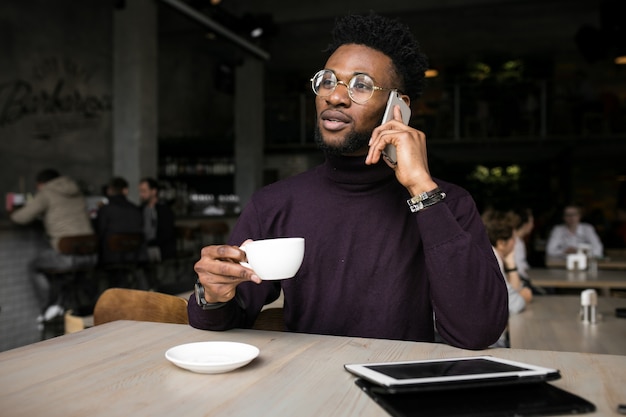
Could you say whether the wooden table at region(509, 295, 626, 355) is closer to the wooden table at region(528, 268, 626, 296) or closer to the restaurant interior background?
the wooden table at region(528, 268, 626, 296)

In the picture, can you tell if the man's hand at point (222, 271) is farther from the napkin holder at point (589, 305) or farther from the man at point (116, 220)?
the man at point (116, 220)

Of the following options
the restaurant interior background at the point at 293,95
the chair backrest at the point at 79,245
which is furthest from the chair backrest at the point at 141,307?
the restaurant interior background at the point at 293,95

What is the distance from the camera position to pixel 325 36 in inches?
469

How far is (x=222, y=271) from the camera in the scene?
3.94 feet

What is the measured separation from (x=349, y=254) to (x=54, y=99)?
7.97 meters

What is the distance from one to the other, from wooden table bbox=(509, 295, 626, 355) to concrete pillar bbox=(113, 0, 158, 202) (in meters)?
6.21

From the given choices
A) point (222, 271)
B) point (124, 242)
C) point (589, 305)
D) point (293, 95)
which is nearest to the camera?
point (222, 271)

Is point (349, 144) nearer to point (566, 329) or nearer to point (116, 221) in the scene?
point (566, 329)

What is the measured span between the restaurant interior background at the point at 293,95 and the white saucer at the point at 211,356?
259 inches

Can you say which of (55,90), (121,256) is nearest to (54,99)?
(55,90)

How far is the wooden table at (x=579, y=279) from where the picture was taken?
3951 mm

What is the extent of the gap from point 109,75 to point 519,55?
8973 mm

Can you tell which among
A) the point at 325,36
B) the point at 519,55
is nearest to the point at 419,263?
the point at 325,36

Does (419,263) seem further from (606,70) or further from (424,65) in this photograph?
(606,70)
